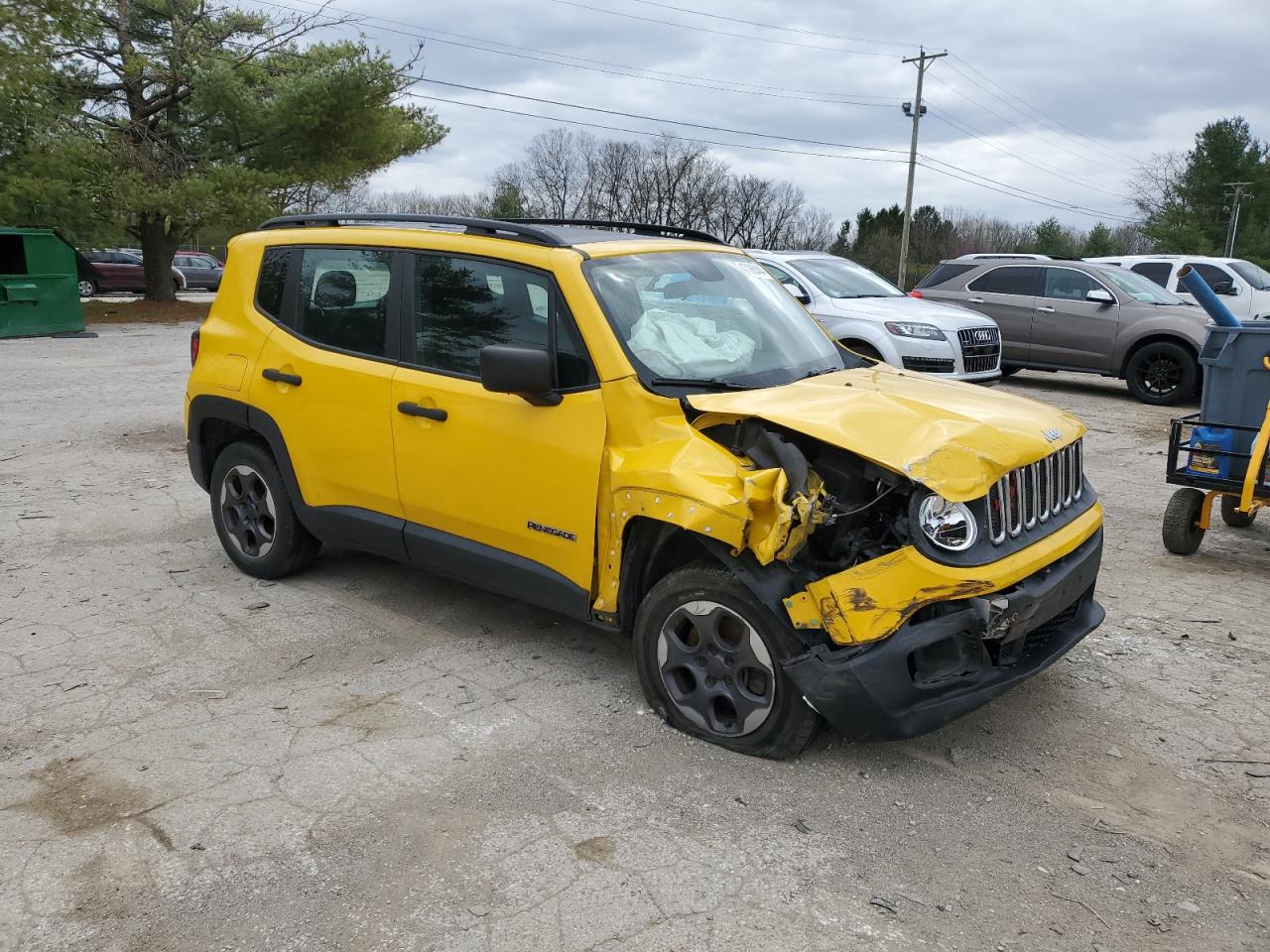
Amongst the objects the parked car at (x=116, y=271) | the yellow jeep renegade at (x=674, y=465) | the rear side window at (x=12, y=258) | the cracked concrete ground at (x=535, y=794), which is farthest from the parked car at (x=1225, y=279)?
the parked car at (x=116, y=271)

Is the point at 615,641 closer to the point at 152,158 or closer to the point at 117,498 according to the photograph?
the point at 117,498

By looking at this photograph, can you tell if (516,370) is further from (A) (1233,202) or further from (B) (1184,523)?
(A) (1233,202)

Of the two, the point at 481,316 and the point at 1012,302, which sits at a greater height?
the point at 1012,302

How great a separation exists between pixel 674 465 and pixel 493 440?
928 millimetres

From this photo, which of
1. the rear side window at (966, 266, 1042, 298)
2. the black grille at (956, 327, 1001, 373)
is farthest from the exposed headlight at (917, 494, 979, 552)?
the rear side window at (966, 266, 1042, 298)

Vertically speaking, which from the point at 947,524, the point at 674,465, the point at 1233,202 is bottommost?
the point at 947,524

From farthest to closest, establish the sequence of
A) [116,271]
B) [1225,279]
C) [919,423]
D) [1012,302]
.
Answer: [116,271] < [1225,279] < [1012,302] < [919,423]

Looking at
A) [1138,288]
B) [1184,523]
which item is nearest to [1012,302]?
[1138,288]

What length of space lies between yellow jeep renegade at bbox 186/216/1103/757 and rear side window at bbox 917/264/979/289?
35.4 ft

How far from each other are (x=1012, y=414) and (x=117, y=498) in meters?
6.16

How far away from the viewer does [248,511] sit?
546 cm

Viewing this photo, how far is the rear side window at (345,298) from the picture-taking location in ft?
15.2

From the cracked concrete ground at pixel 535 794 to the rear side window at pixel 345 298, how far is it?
1376 millimetres

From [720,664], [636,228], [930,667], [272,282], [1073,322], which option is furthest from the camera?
[1073,322]
